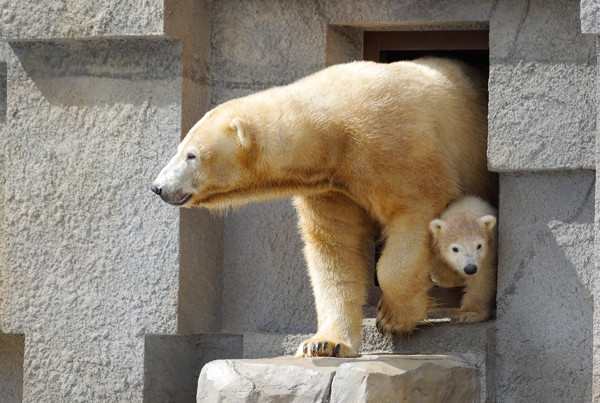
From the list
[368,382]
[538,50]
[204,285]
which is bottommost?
[368,382]

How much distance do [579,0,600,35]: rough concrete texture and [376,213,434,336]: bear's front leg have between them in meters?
1.08

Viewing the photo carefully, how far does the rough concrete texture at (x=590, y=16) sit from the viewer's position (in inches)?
154

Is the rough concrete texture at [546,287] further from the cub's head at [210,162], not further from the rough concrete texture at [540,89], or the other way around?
the cub's head at [210,162]

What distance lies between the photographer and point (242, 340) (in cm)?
524

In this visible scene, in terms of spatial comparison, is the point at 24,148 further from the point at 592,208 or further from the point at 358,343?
the point at 592,208

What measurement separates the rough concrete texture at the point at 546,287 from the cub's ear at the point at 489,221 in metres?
0.13

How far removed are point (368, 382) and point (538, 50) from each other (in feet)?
5.37

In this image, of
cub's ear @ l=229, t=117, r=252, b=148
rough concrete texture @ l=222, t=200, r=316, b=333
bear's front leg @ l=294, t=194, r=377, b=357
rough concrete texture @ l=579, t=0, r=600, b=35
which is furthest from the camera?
rough concrete texture @ l=222, t=200, r=316, b=333

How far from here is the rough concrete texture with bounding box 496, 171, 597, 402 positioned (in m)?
4.50

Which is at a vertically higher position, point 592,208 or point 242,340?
point 592,208

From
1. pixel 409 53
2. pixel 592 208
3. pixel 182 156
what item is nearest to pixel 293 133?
pixel 182 156

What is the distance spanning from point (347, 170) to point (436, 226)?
0.45 meters

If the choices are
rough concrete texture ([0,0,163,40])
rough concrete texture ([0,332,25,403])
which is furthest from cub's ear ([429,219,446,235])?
rough concrete texture ([0,332,25,403])

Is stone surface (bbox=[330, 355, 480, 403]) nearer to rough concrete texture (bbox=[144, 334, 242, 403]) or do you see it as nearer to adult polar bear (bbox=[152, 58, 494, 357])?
adult polar bear (bbox=[152, 58, 494, 357])
